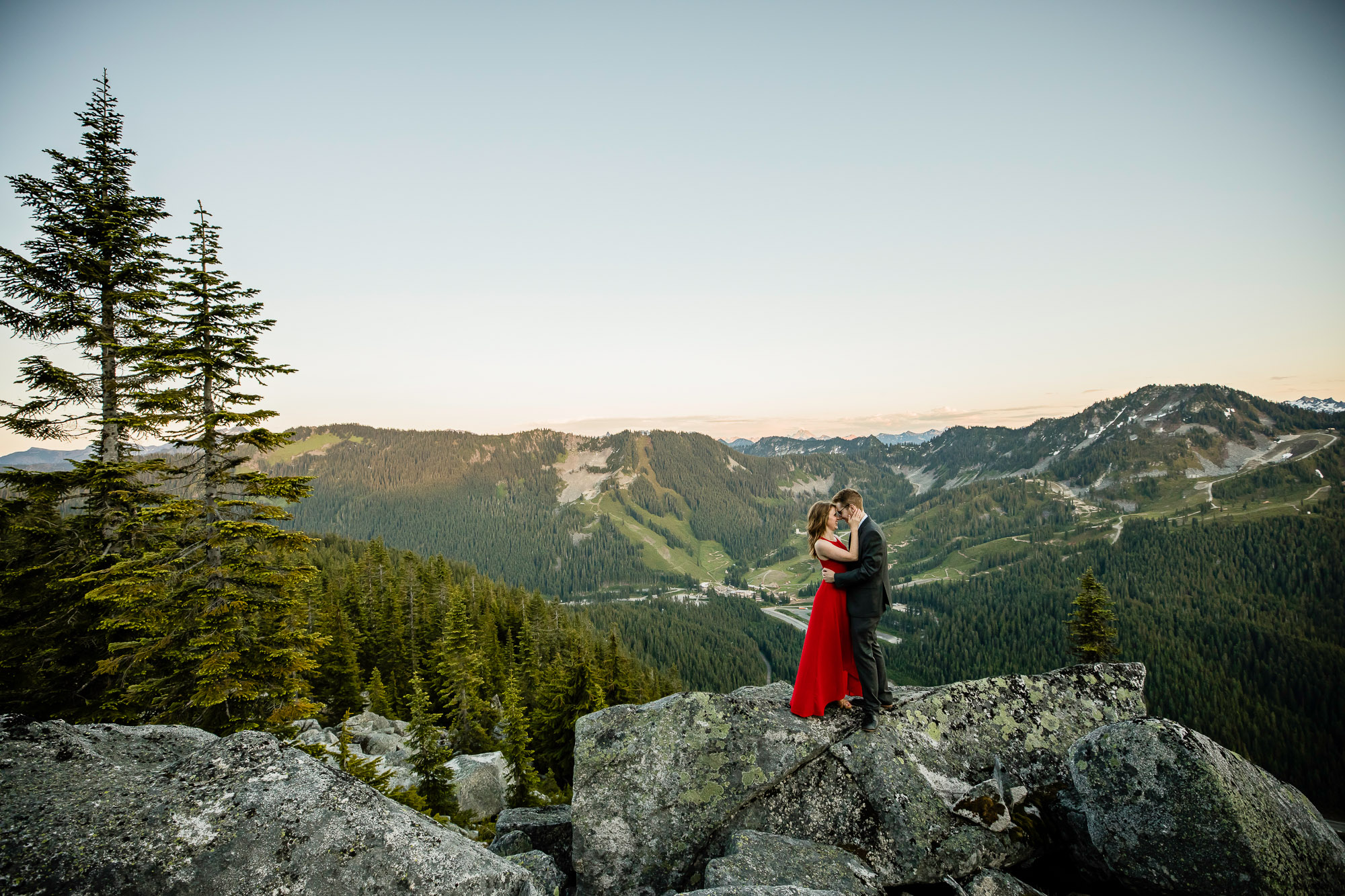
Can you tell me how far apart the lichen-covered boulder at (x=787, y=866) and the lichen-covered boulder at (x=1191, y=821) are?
117 inches

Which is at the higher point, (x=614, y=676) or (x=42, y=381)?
(x=42, y=381)

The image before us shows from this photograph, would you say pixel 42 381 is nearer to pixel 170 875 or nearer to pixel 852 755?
pixel 170 875

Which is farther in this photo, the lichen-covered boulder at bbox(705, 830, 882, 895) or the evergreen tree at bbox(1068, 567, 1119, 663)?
the evergreen tree at bbox(1068, 567, 1119, 663)

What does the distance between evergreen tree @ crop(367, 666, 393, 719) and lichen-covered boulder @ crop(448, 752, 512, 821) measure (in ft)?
35.1

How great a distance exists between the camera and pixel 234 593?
14.6m

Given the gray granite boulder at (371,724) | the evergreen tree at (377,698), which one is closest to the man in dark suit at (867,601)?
the gray granite boulder at (371,724)

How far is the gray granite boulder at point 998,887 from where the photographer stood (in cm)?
605

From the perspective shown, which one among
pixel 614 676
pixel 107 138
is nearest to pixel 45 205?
pixel 107 138

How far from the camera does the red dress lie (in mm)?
8648

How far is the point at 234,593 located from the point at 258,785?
13.1 m

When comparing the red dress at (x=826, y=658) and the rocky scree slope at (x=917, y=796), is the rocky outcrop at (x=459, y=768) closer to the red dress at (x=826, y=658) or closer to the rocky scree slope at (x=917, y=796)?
the rocky scree slope at (x=917, y=796)

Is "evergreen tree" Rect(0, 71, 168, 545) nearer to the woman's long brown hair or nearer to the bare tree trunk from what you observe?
the bare tree trunk

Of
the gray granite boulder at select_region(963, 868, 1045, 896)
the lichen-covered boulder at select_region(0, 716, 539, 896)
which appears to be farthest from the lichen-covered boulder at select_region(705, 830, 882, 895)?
the lichen-covered boulder at select_region(0, 716, 539, 896)

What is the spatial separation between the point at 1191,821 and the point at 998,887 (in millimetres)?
2296
